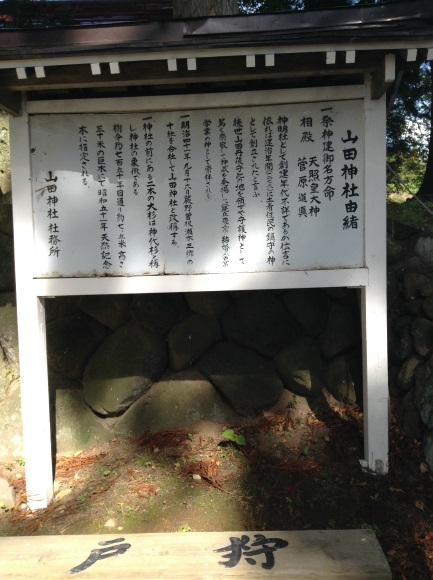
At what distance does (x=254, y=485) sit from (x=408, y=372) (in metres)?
1.78

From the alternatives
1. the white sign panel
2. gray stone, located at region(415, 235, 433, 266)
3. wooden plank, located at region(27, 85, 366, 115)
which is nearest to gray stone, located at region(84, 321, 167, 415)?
the white sign panel

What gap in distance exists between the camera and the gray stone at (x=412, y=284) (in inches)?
188

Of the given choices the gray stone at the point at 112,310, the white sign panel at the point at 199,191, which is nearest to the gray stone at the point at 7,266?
the gray stone at the point at 112,310

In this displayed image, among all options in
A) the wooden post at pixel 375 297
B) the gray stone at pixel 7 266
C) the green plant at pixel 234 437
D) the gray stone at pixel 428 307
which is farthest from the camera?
the gray stone at pixel 7 266

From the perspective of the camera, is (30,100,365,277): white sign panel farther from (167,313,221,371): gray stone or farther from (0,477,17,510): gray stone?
(0,477,17,510): gray stone

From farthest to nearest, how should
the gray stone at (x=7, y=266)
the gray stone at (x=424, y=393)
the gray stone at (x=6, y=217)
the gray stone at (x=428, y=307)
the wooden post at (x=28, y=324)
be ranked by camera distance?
the gray stone at (x=6, y=217), the gray stone at (x=7, y=266), the gray stone at (x=428, y=307), the gray stone at (x=424, y=393), the wooden post at (x=28, y=324)

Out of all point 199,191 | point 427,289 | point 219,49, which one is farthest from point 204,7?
point 427,289

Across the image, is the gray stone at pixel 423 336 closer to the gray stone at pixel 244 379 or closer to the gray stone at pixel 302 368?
the gray stone at pixel 302 368

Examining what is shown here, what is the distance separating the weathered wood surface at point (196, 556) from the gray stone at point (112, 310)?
230cm

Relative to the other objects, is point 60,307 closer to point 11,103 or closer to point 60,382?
point 60,382

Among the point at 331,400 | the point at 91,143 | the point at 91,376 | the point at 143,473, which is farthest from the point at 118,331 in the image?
the point at 331,400

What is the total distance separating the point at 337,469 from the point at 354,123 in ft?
9.31

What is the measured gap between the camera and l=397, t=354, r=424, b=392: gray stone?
14.8 feet

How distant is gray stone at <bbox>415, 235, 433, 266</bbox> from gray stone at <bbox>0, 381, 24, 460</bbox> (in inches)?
172
